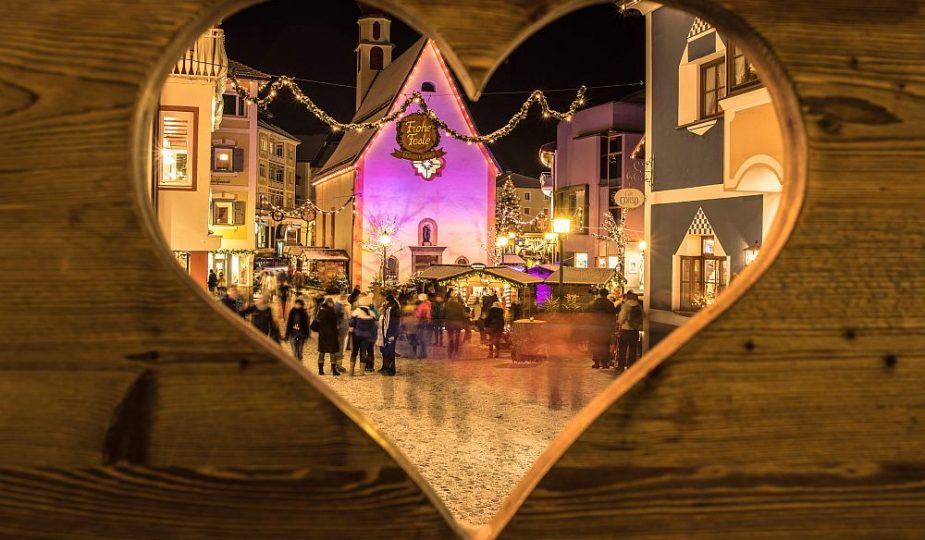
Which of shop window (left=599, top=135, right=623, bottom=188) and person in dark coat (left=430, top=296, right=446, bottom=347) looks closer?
person in dark coat (left=430, top=296, right=446, bottom=347)

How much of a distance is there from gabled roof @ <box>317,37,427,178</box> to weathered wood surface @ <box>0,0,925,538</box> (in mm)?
32958

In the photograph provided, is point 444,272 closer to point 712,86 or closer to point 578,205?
point 712,86

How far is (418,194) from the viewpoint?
123 feet

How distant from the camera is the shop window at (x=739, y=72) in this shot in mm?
11688

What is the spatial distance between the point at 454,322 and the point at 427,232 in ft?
64.3

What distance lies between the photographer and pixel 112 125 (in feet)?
5.07

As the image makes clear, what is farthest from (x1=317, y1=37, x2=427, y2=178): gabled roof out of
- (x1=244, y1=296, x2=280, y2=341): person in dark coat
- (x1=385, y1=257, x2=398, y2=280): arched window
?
(x1=244, y1=296, x2=280, y2=341): person in dark coat

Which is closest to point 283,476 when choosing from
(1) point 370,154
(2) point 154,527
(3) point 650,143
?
(2) point 154,527

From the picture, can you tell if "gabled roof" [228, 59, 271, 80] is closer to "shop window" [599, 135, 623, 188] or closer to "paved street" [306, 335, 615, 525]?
"shop window" [599, 135, 623, 188]

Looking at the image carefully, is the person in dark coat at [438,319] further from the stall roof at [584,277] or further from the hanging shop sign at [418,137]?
the hanging shop sign at [418,137]

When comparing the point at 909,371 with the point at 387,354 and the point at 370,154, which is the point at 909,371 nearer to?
the point at 387,354

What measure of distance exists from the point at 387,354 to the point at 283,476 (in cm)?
1243

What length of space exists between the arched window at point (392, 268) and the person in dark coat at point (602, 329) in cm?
2041

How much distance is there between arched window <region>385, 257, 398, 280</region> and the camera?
121 feet
